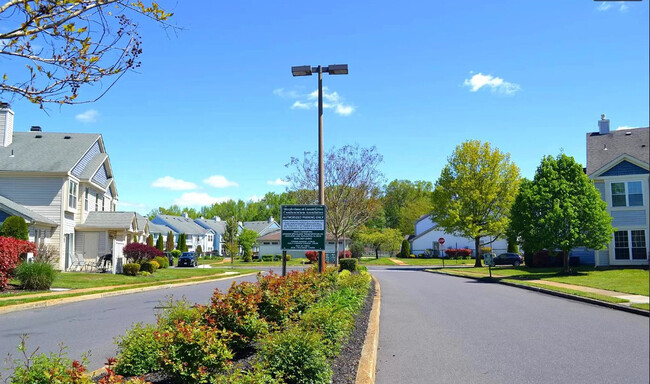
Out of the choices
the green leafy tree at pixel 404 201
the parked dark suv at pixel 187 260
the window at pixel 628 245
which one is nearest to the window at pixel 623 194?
the window at pixel 628 245

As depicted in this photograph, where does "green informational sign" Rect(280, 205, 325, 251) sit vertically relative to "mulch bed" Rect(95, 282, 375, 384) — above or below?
above

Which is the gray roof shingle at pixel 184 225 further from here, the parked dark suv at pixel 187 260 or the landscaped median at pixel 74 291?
the landscaped median at pixel 74 291

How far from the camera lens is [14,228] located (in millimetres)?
24609

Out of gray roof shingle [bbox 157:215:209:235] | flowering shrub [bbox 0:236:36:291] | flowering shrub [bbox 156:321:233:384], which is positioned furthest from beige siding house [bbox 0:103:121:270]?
gray roof shingle [bbox 157:215:209:235]

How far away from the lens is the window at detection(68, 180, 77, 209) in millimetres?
30727

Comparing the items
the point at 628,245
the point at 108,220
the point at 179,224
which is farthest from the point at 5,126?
the point at 179,224

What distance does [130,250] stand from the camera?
32094mm

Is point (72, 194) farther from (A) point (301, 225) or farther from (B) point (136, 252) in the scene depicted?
(A) point (301, 225)

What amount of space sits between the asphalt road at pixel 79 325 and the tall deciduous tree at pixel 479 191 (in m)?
33.7

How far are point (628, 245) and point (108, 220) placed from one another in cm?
3236

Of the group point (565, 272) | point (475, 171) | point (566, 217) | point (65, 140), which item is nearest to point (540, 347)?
point (566, 217)

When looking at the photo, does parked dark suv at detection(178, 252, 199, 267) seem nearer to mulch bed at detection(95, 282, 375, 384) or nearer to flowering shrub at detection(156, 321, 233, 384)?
mulch bed at detection(95, 282, 375, 384)

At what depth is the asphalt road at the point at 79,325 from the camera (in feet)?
30.4

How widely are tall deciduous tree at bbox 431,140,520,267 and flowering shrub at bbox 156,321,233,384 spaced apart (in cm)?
4367
